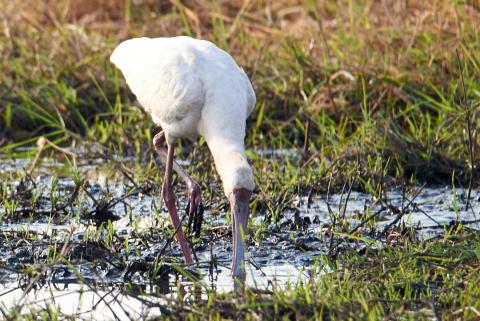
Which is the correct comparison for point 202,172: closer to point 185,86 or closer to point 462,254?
point 185,86

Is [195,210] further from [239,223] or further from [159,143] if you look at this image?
[159,143]

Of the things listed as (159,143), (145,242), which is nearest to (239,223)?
(145,242)

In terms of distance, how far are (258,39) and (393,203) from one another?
11.2 feet

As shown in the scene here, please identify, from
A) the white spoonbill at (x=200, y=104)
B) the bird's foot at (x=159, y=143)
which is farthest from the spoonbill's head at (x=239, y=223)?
the bird's foot at (x=159, y=143)

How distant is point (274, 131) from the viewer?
7836 mm

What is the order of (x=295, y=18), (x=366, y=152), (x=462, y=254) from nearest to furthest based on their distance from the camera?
(x=462, y=254), (x=366, y=152), (x=295, y=18)

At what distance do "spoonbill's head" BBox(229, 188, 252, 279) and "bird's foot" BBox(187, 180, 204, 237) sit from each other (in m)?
0.41

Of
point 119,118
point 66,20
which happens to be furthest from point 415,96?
point 66,20

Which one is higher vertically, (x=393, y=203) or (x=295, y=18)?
(x=295, y=18)

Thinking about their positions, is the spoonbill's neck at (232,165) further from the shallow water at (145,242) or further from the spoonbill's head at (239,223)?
the shallow water at (145,242)

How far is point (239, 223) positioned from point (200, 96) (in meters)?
0.78

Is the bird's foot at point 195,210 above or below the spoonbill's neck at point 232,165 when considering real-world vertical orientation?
below

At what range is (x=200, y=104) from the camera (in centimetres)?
538

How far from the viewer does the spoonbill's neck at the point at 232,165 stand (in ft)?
15.8
